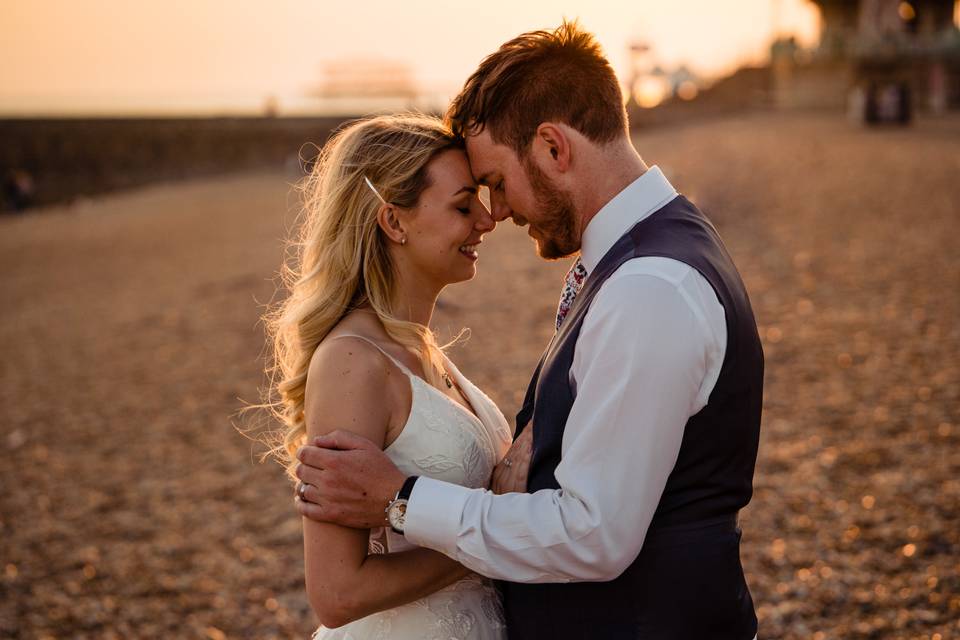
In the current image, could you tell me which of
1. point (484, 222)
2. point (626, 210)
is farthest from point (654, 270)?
point (484, 222)

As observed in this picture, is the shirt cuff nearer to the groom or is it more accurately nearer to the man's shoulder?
the groom

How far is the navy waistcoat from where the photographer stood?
2027 millimetres

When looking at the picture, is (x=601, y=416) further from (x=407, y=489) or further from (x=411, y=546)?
(x=411, y=546)

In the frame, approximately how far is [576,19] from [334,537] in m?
1.48

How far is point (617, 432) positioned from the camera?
6.17ft

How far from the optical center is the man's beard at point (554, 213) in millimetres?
2342

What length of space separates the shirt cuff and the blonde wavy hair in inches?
25.3

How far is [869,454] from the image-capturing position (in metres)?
6.64

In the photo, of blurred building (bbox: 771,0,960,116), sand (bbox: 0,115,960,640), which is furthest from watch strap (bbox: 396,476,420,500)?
blurred building (bbox: 771,0,960,116)

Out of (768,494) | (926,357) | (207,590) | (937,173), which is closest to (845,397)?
(926,357)

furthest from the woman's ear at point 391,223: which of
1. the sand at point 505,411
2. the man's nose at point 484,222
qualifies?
the sand at point 505,411

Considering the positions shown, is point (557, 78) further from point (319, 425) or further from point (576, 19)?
point (319, 425)

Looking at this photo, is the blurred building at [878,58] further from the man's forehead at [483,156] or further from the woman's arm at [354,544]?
the woman's arm at [354,544]

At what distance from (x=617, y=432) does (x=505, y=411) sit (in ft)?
20.7
